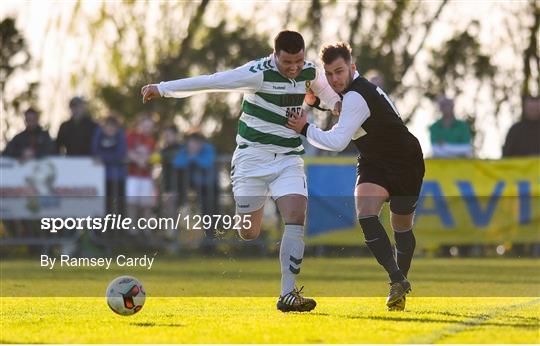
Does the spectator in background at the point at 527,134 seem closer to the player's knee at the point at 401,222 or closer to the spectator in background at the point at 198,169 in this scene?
the spectator in background at the point at 198,169

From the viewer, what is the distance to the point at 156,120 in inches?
1033

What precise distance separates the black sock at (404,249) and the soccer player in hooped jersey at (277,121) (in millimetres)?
891

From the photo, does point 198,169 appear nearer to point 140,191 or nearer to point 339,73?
point 140,191

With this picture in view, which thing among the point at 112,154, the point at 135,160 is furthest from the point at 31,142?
the point at 135,160

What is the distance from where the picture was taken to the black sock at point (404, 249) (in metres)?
11.0

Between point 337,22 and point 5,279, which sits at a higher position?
point 337,22

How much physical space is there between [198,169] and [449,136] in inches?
139

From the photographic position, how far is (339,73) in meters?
10.3

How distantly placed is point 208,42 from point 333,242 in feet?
27.9

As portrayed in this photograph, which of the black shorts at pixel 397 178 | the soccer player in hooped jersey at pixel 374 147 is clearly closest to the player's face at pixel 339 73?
the soccer player in hooped jersey at pixel 374 147

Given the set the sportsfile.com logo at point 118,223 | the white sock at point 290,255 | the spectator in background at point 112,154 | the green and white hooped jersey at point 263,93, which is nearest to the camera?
the white sock at point 290,255

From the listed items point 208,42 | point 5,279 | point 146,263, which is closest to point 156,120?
point 208,42

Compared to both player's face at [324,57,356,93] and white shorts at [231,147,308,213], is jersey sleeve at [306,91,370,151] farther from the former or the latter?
white shorts at [231,147,308,213]

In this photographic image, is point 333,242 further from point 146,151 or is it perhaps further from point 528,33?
point 528,33
